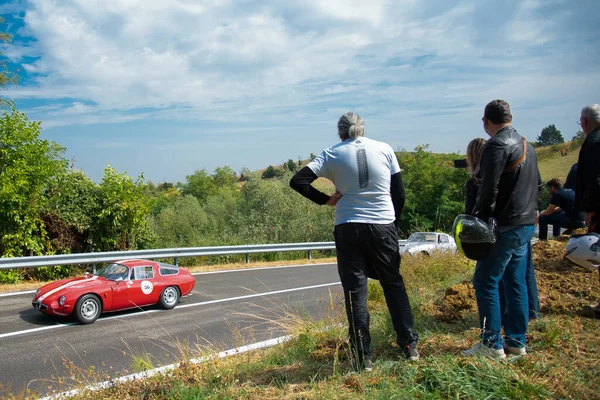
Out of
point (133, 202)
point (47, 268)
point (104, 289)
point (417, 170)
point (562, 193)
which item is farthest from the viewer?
Answer: point (417, 170)

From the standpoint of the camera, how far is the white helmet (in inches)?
158

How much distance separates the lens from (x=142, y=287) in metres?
9.66

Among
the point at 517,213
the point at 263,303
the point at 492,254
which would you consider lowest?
the point at 263,303

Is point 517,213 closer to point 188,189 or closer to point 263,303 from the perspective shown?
point 263,303

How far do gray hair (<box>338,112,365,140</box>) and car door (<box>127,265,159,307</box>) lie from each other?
22.6 feet

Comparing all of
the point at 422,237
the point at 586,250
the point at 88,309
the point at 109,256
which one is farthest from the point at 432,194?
the point at 586,250

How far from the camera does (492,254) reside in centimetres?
383

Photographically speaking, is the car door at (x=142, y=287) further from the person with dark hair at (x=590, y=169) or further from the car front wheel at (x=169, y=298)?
the person with dark hair at (x=590, y=169)

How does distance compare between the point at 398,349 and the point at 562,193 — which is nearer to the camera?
the point at 398,349

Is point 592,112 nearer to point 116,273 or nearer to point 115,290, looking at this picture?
point 115,290

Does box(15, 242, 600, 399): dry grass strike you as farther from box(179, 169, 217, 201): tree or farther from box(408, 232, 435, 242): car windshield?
box(179, 169, 217, 201): tree

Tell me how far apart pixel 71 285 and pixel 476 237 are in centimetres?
763

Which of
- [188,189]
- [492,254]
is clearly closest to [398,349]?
[492,254]

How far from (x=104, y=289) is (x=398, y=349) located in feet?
21.6
